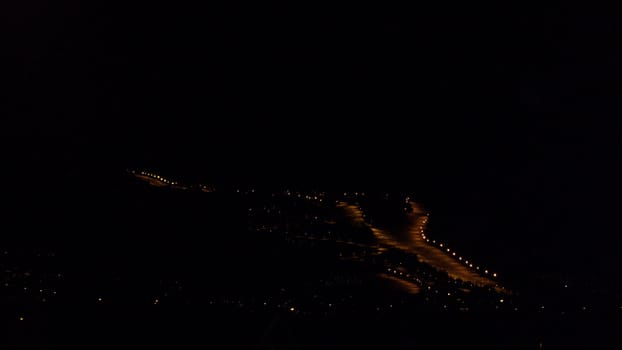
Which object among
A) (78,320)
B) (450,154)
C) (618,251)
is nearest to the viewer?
(78,320)

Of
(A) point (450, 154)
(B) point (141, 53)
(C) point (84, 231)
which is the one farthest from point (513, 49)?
(C) point (84, 231)

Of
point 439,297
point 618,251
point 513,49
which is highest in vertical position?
point 513,49

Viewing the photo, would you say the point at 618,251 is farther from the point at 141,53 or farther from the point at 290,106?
the point at 141,53

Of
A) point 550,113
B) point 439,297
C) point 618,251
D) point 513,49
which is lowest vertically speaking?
point 439,297

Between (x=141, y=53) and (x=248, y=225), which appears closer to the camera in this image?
(x=248, y=225)

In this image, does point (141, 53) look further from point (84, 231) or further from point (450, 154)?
point (450, 154)

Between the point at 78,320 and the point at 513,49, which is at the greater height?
the point at 513,49

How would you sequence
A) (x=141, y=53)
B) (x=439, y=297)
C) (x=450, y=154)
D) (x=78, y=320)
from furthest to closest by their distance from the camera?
(x=141, y=53)
(x=450, y=154)
(x=439, y=297)
(x=78, y=320)

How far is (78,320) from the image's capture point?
7.57ft

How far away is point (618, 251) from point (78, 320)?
170 centimetres

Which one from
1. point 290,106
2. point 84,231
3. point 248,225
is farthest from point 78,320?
point 290,106

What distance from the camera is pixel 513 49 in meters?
3.19

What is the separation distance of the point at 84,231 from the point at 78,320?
0.42m

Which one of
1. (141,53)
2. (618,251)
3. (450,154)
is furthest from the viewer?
(141,53)
